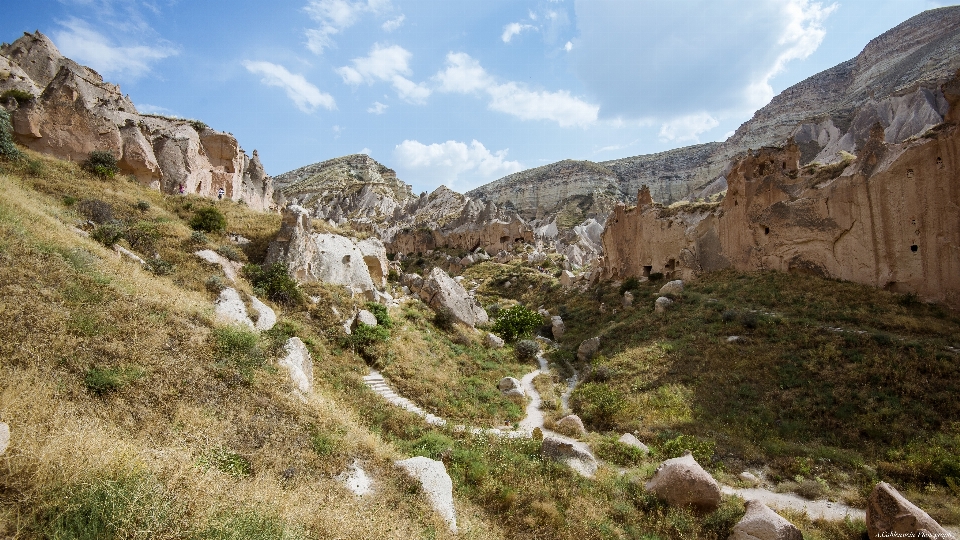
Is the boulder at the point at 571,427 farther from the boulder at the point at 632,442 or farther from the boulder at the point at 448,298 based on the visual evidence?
the boulder at the point at 448,298

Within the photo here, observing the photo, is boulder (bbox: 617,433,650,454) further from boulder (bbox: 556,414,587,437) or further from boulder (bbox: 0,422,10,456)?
boulder (bbox: 0,422,10,456)

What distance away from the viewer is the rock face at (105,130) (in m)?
18.4

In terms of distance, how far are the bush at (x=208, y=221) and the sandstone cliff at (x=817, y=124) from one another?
4544 centimetres

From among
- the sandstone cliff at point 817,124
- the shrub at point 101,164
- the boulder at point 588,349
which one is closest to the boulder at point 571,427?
the boulder at point 588,349

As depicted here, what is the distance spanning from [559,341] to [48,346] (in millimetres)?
22344

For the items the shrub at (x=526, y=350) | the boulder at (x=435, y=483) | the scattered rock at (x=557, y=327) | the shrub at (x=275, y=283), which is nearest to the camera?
the boulder at (x=435, y=483)

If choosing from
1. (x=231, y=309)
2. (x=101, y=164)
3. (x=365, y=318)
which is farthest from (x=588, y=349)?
(x=101, y=164)

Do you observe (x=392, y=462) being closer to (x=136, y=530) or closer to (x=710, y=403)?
(x=136, y=530)

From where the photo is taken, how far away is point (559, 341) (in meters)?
25.2

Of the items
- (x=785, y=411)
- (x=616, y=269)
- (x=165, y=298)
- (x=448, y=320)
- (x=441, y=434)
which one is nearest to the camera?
(x=165, y=298)

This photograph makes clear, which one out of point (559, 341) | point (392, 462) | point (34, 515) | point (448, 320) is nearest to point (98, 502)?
point (34, 515)

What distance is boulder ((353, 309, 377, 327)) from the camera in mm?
16016

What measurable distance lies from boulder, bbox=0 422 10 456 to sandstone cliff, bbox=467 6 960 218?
47.4 m

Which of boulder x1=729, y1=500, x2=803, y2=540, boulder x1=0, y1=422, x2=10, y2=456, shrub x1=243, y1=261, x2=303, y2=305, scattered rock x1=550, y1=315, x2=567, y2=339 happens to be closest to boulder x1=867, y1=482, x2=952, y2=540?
boulder x1=729, y1=500, x2=803, y2=540
